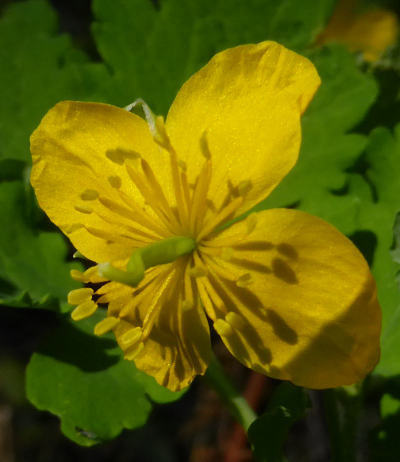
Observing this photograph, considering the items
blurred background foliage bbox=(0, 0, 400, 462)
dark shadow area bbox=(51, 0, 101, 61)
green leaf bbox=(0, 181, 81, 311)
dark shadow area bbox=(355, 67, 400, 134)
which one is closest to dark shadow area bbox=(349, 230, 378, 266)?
blurred background foliage bbox=(0, 0, 400, 462)

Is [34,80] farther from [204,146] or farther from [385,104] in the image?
[385,104]

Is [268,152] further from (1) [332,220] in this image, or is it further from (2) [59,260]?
(2) [59,260]

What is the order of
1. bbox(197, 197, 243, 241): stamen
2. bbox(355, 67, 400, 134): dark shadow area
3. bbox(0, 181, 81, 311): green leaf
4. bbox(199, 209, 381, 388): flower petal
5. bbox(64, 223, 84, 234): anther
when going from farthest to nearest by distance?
1. bbox(355, 67, 400, 134): dark shadow area
2. bbox(0, 181, 81, 311): green leaf
3. bbox(64, 223, 84, 234): anther
4. bbox(197, 197, 243, 241): stamen
5. bbox(199, 209, 381, 388): flower petal

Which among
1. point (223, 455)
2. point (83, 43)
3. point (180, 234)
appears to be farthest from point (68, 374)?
point (83, 43)

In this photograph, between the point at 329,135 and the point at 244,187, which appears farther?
the point at 329,135

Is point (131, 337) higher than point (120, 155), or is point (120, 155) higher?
point (120, 155)

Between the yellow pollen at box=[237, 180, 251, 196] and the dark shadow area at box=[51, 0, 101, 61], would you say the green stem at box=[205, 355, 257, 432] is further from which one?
the dark shadow area at box=[51, 0, 101, 61]

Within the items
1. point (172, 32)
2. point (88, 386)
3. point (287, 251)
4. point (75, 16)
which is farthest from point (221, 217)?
point (75, 16)
